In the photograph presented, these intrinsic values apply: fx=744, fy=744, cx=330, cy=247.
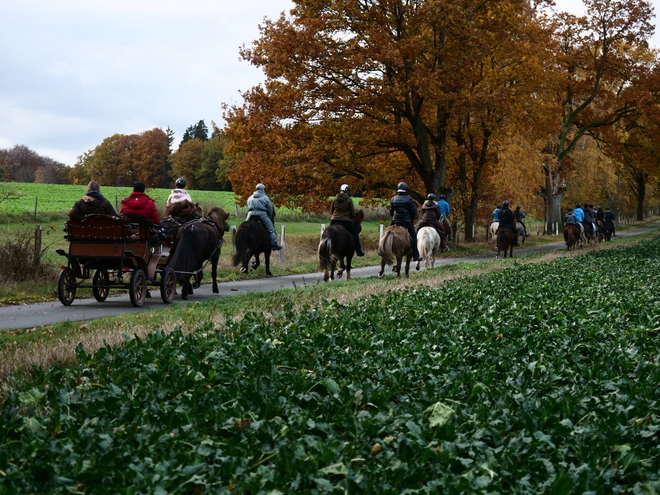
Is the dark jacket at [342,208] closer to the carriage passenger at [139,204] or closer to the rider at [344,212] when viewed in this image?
the rider at [344,212]

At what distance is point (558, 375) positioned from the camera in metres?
6.42

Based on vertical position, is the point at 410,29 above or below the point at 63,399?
above

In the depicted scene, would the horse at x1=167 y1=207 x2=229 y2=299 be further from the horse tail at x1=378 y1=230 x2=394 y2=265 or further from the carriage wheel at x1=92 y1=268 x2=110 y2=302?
the horse tail at x1=378 y1=230 x2=394 y2=265

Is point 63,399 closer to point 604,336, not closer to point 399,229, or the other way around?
point 604,336

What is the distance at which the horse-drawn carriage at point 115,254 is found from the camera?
13.5 metres

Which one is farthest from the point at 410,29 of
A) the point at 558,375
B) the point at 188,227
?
the point at 558,375

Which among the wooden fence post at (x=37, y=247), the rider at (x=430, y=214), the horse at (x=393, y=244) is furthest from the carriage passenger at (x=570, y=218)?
the wooden fence post at (x=37, y=247)

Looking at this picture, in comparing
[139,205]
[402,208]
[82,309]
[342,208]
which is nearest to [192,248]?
[139,205]

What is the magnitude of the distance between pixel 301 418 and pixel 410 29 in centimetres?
2744

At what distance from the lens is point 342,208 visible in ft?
60.4

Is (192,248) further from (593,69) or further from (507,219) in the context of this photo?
(593,69)

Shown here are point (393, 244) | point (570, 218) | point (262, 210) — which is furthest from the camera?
point (570, 218)

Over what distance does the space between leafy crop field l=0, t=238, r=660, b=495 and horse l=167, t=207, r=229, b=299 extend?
6.19 metres

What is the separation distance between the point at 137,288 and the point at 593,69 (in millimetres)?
43118
